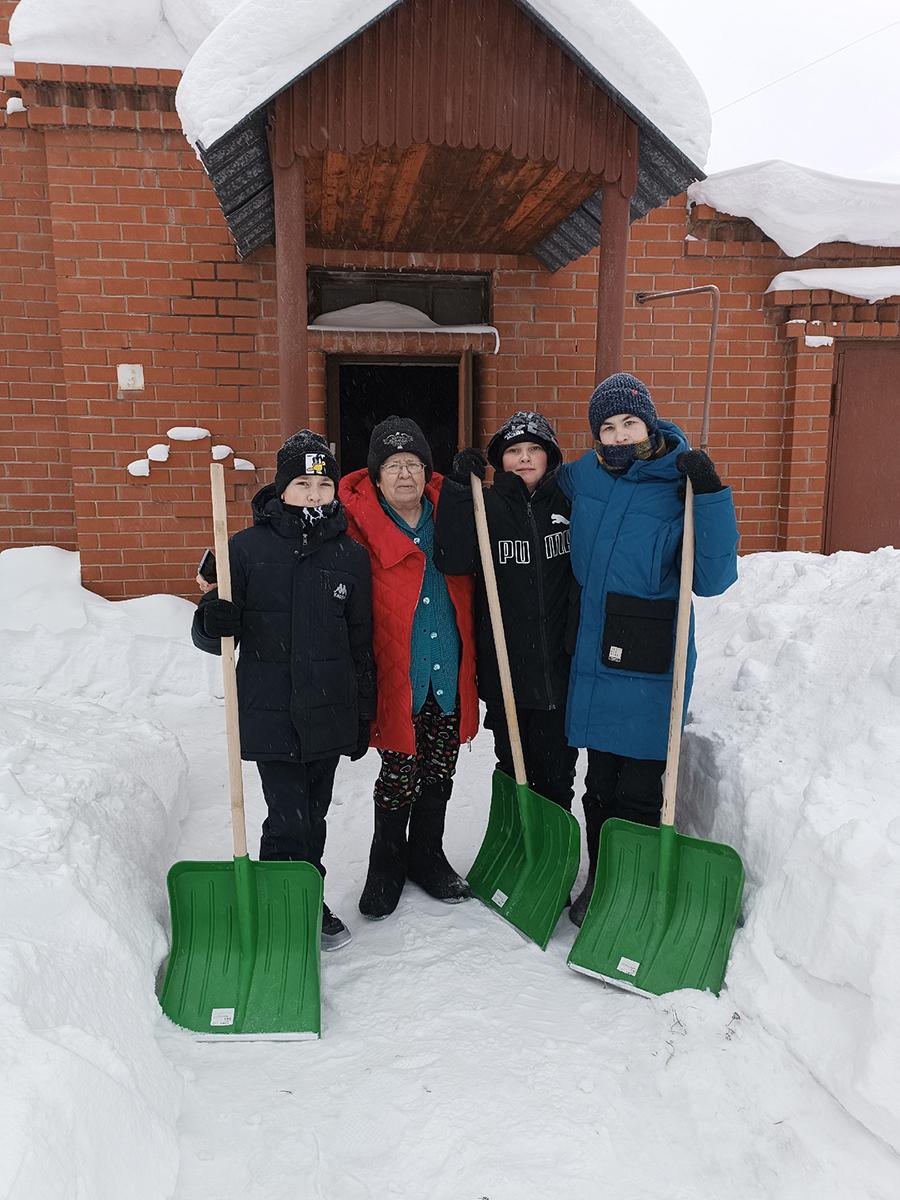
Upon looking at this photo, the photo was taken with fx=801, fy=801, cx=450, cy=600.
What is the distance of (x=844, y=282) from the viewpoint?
18.3ft

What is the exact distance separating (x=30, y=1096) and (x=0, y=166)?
18.5ft

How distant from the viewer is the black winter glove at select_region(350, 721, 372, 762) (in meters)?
2.60

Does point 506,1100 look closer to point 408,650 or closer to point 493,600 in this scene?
point 408,650

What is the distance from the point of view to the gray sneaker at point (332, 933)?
2.63 metres

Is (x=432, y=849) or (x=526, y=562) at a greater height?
(x=526, y=562)

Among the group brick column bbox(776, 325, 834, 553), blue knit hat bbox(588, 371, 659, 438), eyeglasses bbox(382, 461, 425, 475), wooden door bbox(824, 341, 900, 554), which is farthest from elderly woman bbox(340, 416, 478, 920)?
wooden door bbox(824, 341, 900, 554)

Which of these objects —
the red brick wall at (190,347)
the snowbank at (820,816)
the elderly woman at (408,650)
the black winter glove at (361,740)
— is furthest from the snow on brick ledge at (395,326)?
the black winter glove at (361,740)

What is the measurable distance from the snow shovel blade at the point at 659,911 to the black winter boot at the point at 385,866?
2.30 feet

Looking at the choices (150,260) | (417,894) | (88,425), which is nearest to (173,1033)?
(417,894)

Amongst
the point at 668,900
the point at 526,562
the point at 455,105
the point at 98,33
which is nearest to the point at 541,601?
the point at 526,562

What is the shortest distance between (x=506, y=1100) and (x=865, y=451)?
5412 mm

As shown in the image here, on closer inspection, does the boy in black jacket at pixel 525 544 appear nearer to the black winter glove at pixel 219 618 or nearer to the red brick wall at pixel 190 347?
the black winter glove at pixel 219 618

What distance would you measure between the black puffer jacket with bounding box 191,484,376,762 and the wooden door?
4765 mm

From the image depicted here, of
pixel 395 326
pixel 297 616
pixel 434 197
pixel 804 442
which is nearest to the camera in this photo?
pixel 297 616
